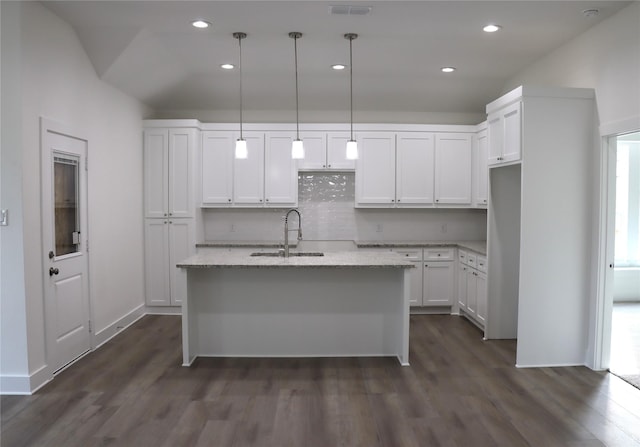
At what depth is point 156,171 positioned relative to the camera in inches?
217

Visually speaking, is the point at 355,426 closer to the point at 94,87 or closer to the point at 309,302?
the point at 309,302

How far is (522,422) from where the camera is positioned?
9.47 ft

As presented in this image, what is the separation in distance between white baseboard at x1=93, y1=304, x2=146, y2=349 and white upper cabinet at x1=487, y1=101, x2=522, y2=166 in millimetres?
4105

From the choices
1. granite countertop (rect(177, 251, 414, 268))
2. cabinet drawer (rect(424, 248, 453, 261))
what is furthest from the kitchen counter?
cabinet drawer (rect(424, 248, 453, 261))

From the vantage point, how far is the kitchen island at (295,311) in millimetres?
4016

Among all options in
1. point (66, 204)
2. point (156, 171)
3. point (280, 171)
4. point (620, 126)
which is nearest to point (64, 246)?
point (66, 204)

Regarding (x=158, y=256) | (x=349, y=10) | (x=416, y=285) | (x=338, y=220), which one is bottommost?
(x=416, y=285)

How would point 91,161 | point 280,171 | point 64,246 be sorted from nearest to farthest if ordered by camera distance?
point 64,246, point 91,161, point 280,171

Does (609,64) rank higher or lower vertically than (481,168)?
higher

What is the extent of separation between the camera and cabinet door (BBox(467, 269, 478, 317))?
5.06 meters

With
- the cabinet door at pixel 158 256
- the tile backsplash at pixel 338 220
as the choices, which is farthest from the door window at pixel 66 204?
the tile backsplash at pixel 338 220

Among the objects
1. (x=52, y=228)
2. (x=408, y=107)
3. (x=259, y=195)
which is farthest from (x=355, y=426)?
(x=408, y=107)

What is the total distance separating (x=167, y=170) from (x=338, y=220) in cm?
225

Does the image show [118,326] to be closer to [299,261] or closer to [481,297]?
[299,261]
